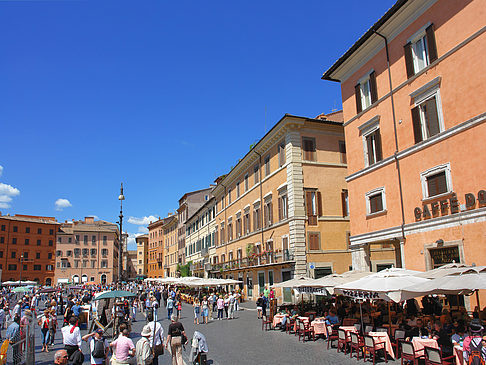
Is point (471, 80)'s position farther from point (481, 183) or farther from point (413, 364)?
point (413, 364)

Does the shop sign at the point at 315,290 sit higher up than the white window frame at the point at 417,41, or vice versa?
the white window frame at the point at 417,41

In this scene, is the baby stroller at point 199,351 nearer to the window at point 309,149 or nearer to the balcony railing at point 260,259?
the balcony railing at point 260,259

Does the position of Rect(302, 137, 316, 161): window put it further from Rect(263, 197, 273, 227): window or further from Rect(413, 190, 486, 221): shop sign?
Rect(413, 190, 486, 221): shop sign

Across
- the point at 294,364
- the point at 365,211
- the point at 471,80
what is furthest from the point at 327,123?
the point at 294,364

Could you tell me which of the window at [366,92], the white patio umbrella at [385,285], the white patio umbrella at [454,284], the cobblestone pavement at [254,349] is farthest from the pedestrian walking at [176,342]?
the window at [366,92]

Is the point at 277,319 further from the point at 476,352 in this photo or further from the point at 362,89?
the point at 362,89

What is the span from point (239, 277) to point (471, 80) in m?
27.8

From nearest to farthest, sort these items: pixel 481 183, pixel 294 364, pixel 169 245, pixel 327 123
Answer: pixel 294 364 < pixel 481 183 < pixel 327 123 < pixel 169 245

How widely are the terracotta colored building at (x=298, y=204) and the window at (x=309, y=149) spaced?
0.24ft

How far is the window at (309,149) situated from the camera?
2745 cm

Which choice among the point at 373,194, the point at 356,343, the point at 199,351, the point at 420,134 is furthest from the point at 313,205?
the point at 199,351

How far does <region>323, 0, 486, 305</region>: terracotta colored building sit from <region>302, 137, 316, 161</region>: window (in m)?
5.91

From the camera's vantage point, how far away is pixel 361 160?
20.5 m

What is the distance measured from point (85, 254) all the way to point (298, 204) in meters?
70.8
